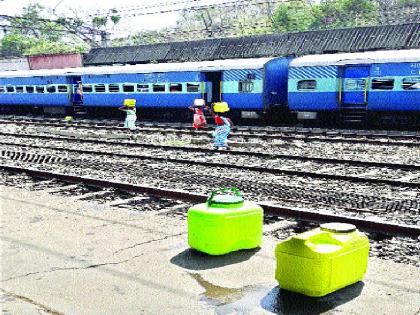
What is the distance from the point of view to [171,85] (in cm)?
2527

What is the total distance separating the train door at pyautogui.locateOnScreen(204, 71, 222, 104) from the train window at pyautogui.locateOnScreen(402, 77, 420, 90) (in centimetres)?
914

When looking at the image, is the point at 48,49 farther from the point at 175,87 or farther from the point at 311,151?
the point at 311,151

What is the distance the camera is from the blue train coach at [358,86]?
1856cm

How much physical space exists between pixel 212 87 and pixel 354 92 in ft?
24.7

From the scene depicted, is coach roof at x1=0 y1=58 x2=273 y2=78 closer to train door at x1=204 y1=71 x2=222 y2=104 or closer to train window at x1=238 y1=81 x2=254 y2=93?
train door at x1=204 y1=71 x2=222 y2=104

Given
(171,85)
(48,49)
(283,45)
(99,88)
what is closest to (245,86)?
(171,85)

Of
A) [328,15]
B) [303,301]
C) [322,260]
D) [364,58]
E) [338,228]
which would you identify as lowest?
[303,301]

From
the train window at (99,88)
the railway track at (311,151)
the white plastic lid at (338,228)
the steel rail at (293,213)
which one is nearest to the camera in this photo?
the white plastic lid at (338,228)

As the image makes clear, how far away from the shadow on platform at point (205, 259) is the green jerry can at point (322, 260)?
0.92 m

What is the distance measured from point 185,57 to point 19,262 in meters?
32.5

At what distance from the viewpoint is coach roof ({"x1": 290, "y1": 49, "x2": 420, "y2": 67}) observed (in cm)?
1848

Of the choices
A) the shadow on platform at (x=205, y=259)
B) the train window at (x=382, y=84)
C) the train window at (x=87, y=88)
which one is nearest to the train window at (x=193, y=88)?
the train window at (x=87, y=88)

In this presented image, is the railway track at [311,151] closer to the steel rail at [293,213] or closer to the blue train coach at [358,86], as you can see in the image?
the blue train coach at [358,86]

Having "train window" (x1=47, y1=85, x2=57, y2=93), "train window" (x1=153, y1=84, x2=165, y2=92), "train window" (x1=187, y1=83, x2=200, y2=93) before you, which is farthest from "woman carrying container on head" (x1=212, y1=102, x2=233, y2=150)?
"train window" (x1=47, y1=85, x2=57, y2=93)
